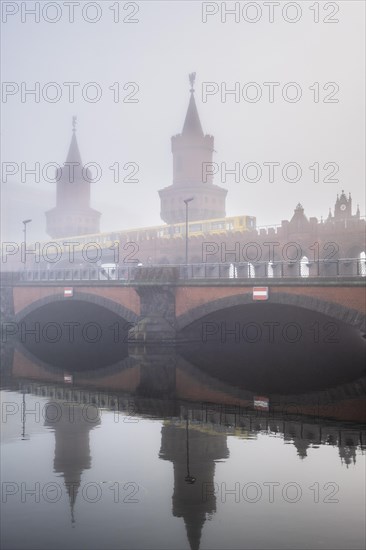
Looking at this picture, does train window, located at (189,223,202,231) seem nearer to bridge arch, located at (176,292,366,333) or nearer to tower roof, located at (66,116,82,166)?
bridge arch, located at (176,292,366,333)

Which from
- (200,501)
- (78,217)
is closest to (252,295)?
(200,501)

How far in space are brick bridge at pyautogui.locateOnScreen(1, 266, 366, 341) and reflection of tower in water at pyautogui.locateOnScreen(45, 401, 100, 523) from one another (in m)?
13.4

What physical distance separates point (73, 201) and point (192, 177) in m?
32.3

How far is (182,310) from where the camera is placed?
3522cm

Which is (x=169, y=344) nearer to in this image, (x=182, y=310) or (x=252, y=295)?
(x=182, y=310)

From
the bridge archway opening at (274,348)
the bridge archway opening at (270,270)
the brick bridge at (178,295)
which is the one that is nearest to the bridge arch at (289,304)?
the brick bridge at (178,295)

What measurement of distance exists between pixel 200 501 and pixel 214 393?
1131 cm

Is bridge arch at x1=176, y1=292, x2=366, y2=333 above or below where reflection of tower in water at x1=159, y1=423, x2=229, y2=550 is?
above

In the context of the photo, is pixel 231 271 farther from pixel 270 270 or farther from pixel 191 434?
pixel 191 434

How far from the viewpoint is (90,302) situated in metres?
43.2

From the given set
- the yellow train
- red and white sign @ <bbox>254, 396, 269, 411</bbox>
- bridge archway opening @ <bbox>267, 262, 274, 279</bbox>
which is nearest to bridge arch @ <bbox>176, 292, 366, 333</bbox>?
bridge archway opening @ <bbox>267, 262, 274, 279</bbox>

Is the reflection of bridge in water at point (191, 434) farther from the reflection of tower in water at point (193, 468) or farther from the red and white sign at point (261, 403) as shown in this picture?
the red and white sign at point (261, 403)

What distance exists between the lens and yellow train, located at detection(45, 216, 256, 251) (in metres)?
58.9

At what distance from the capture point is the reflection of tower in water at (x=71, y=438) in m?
12.8
